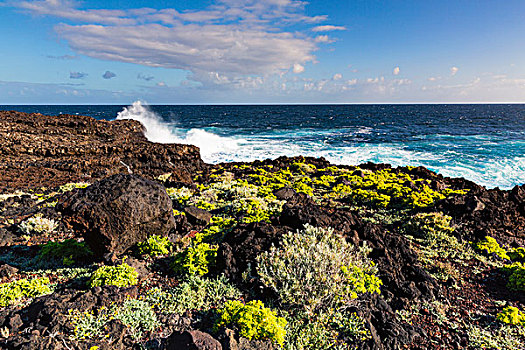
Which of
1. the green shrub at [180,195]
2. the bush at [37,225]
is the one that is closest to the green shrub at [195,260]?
the green shrub at [180,195]

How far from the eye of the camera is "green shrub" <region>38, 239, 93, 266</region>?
6.81 m

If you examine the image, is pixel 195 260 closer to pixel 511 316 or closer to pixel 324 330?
pixel 324 330

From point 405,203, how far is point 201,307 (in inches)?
383

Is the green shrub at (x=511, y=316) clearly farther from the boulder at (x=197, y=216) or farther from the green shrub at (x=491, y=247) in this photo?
the boulder at (x=197, y=216)

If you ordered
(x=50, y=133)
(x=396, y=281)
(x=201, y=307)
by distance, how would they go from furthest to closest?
1. (x=50, y=133)
2. (x=396, y=281)
3. (x=201, y=307)

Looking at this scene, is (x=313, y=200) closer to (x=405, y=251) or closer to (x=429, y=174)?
(x=405, y=251)

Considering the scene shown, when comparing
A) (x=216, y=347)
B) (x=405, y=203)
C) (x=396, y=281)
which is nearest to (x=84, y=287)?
(x=216, y=347)

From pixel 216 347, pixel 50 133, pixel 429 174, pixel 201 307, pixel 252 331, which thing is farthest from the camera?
pixel 50 133

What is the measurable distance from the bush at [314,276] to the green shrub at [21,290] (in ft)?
13.7

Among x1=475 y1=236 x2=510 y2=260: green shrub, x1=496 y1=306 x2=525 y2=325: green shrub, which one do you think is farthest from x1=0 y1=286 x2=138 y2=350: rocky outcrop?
x1=475 y1=236 x2=510 y2=260: green shrub

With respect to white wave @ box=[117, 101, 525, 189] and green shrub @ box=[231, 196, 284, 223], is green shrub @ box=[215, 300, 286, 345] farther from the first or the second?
white wave @ box=[117, 101, 525, 189]

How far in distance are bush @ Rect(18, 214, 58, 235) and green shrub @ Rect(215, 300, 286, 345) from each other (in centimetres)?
673

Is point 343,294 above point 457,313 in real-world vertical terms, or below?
above

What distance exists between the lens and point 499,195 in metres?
12.1
